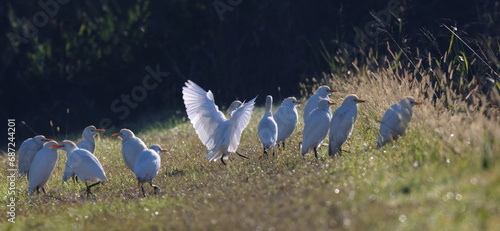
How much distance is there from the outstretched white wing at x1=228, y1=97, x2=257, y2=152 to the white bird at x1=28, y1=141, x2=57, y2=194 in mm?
2333

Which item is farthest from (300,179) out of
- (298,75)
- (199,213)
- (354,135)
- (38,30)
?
(38,30)

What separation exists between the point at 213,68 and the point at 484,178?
54.2 feet

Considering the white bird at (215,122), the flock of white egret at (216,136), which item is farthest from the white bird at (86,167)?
the white bird at (215,122)

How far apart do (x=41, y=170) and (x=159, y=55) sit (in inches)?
492

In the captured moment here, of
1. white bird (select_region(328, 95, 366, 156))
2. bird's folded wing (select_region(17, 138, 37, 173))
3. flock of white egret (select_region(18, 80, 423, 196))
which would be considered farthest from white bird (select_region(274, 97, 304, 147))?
bird's folded wing (select_region(17, 138, 37, 173))

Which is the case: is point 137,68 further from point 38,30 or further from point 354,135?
point 354,135

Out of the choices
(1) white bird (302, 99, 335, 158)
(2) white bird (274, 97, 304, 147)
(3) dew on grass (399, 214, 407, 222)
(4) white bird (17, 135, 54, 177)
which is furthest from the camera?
(4) white bird (17, 135, 54, 177)

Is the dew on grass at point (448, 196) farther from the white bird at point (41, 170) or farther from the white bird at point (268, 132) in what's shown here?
the white bird at point (41, 170)

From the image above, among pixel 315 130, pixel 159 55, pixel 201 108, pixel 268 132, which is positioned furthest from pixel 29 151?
pixel 159 55

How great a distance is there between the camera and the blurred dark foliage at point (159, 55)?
72.0 feet

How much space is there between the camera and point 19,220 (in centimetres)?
823

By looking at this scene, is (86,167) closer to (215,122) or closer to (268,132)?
(215,122)

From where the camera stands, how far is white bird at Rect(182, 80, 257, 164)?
1045cm

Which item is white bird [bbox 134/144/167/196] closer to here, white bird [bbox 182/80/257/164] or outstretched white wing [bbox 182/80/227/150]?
white bird [bbox 182/80/257/164]
